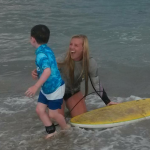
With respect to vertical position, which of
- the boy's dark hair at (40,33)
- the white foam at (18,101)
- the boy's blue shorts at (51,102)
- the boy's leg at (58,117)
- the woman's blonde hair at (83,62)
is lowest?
the white foam at (18,101)

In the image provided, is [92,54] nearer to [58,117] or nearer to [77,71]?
[77,71]

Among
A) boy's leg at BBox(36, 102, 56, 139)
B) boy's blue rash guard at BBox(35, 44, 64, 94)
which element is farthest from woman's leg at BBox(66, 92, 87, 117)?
boy's blue rash guard at BBox(35, 44, 64, 94)

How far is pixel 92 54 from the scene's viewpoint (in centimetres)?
721

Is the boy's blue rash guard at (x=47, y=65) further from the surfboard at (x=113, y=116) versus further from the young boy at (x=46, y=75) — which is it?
the surfboard at (x=113, y=116)

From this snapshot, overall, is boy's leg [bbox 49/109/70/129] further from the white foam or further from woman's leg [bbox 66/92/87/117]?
the white foam

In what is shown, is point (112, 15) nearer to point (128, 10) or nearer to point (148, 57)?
point (128, 10)

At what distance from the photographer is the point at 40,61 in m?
3.34

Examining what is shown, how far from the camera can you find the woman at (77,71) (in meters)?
3.95

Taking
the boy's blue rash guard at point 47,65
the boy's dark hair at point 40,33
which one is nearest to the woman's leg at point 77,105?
the boy's blue rash guard at point 47,65

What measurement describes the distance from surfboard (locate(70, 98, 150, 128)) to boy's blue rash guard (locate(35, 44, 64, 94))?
0.70 metres

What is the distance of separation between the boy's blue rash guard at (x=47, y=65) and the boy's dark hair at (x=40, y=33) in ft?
0.22

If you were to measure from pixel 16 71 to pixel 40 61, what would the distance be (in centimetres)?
292

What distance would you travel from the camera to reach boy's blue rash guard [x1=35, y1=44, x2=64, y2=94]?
333cm

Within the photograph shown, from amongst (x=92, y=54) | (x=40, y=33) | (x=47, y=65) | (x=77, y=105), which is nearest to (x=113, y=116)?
(x=77, y=105)
